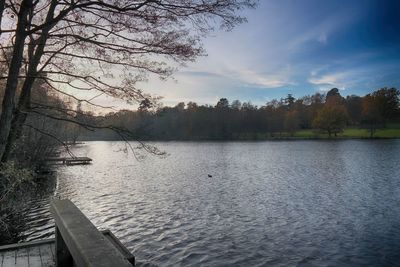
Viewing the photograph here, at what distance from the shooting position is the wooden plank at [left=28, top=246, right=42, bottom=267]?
644 centimetres

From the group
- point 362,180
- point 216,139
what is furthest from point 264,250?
point 216,139

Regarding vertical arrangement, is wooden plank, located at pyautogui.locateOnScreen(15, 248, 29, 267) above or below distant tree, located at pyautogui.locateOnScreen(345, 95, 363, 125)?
below

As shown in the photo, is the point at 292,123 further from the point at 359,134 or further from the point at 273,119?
the point at 359,134

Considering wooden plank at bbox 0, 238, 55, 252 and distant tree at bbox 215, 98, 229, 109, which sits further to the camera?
distant tree at bbox 215, 98, 229, 109

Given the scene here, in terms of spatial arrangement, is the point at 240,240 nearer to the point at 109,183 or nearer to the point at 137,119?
the point at 137,119

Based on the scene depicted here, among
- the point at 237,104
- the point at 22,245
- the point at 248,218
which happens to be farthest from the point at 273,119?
the point at 22,245

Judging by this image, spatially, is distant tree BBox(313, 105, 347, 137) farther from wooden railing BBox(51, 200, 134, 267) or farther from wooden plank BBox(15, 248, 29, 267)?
wooden railing BBox(51, 200, 134, 267)

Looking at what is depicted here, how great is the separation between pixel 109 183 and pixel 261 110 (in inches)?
4906

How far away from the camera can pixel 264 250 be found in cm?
1214

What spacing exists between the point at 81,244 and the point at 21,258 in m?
4.07

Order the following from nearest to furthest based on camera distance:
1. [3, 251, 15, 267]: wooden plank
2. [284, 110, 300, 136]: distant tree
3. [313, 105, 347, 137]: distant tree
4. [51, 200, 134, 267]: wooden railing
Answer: [51, 200, 134, 267]: wooden railing, [3, 251, 15, 267]: wooden plank, [313, 105, 347, 137]: distant tree, [284, 110, 300, 136]: distant tree

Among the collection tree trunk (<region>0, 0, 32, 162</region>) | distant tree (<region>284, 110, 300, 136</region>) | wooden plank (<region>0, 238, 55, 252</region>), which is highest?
distant tree (<region>284, 110, 300, 136</region>)

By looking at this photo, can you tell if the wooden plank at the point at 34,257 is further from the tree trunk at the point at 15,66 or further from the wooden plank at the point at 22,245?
the tree trunk at the point at 15,66

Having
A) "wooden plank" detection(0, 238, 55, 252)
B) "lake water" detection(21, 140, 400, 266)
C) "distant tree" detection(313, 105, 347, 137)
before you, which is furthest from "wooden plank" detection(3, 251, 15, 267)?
"distant tree" detection(313, 105, 347, 137)
